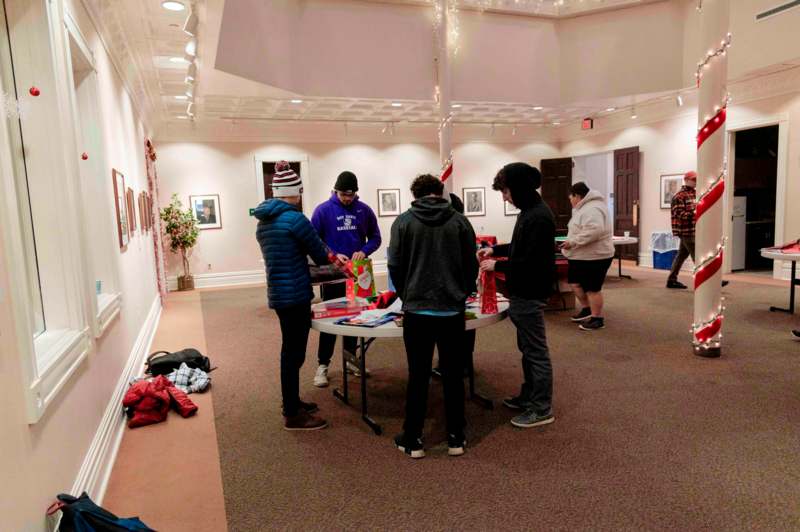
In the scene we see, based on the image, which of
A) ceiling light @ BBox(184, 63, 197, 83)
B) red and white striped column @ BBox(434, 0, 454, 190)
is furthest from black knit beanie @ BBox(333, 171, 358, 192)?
ceiling light @ BBox(184, 63, 197, 83)

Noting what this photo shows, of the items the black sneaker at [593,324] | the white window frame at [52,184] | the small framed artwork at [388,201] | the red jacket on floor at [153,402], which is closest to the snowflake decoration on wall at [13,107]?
the white window frame at [52,184]

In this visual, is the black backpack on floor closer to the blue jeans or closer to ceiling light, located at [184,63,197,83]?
the blue jeans

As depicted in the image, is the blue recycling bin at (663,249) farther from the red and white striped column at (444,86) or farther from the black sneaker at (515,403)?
the black sneaker at (515,403)

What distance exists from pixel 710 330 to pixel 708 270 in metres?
0.56

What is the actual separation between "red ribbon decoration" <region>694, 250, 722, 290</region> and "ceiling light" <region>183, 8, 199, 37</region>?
224 inches

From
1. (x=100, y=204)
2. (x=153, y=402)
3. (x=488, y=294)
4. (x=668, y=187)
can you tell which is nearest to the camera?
(x=488, y=294)

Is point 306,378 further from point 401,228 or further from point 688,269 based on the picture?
point 688,269

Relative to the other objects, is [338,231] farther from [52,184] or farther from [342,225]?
[52,184]

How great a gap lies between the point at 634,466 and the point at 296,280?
2.29 metres

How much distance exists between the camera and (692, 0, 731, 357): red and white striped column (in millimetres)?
4664

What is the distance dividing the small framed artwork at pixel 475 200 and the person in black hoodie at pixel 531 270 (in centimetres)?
1031

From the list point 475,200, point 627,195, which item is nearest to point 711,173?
point 627,195

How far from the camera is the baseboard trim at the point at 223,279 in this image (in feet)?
37.1

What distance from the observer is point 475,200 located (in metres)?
13.7
